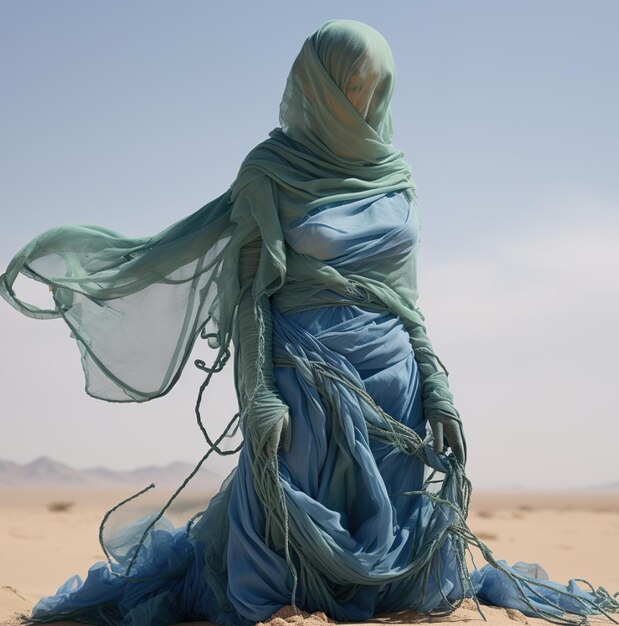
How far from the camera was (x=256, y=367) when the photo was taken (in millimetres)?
5129

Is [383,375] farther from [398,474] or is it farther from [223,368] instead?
[223,368]

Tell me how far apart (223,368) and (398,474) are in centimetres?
102

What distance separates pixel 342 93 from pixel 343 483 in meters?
1.78

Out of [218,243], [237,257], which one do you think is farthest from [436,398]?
[218,243]

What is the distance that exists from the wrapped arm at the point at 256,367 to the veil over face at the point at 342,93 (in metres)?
0.60

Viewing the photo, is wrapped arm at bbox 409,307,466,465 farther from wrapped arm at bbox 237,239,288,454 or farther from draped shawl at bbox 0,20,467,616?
wrapped arm at bbox 237,239,288,454

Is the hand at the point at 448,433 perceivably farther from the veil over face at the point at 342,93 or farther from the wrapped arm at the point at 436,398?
the veil over face at the point at 342,93

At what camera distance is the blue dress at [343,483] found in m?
5.00

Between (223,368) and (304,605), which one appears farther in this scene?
(223,368)

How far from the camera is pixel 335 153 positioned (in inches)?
211

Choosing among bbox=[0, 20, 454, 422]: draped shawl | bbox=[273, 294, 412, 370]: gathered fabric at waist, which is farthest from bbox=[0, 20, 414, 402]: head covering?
bbox=[273, 294, 412, 370]: gathered fabric at waist

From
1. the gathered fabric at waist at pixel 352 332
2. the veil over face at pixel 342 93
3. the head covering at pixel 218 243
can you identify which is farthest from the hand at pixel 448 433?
the veil over face at pixel 342 93

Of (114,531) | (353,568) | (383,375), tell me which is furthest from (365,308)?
(114,531)

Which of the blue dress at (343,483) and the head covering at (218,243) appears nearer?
the blue dress at (343,483)
